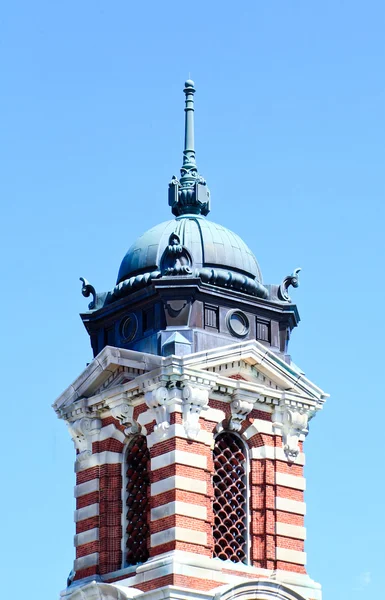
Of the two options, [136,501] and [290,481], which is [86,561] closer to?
[136,501]

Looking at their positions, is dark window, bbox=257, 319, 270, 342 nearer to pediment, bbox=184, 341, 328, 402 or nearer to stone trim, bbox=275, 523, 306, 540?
pediment, bbox=184, 341, 328, 402

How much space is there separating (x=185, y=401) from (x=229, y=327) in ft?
8.61

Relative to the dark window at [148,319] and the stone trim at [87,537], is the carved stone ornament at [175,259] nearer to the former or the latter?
the dark window at [148,319]

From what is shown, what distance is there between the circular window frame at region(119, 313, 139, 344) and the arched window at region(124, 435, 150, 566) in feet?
8.34

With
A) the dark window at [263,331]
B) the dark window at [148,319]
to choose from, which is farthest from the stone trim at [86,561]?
the dark window at [263,331]

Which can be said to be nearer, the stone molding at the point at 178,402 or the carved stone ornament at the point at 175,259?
the stone molding at the point at 178,402

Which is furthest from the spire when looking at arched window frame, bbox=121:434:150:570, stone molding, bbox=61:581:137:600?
stone molding, bbox=61:581:137:600

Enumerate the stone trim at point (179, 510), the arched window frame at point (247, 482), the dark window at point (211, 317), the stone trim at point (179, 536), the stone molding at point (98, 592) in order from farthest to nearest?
the dark window at point (211, 317)
the arched window frame at point (247, 482)
the stone molding at point (98, 592)
the stone trim at point (179, 510)
the stone trim at point (179, 536)

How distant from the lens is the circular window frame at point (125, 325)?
145 ft

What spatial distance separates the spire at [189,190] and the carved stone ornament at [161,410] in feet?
19.1

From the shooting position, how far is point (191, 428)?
41.9 meters

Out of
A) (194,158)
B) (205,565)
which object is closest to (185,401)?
(205,565)

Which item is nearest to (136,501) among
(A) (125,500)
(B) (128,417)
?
(A) (125,500)

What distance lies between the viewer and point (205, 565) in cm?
4091
